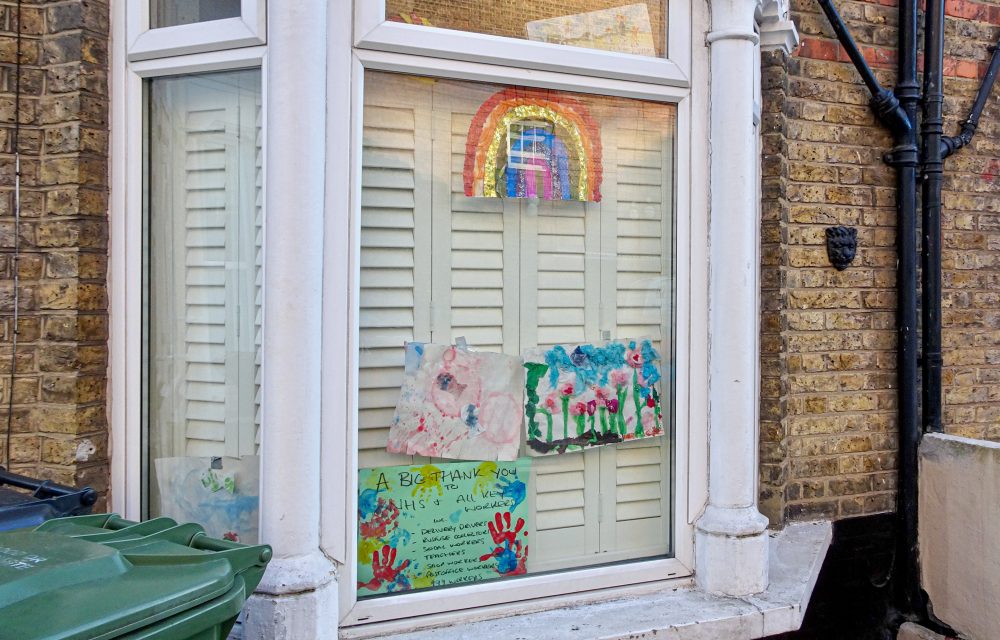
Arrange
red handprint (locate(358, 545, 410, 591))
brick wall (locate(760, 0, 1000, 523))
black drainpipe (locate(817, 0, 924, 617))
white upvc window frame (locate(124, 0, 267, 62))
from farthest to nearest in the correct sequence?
1. black drainpipe (locate(817, 0, 924, 617))
2. brick wall (locate(760, 0, 1000, 523))
3. red handprint (locate(358, 545, 410, 591))
4. white upvc window frame (locate(124, 0, 267, 62))

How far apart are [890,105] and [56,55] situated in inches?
149

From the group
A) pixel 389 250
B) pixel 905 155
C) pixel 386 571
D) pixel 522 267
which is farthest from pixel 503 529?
pixel 905 155

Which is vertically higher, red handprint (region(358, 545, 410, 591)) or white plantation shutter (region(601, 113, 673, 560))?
white plantation shutter (region(601, 113, 673, 560))

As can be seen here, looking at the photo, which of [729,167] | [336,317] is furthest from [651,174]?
[336,317]

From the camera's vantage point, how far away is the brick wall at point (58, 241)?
2.86 metres

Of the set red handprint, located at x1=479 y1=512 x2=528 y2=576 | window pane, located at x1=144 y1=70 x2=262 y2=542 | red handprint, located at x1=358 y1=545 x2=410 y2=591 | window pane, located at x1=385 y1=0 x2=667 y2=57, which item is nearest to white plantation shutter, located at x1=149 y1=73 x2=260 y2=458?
window pane, located at x1=144 y1=70 x2=262 y2=542

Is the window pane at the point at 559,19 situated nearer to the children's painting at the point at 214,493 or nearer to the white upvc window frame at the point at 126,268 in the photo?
the white upvc window frame at the point at 126,268

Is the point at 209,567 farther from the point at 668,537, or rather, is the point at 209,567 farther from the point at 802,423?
the point at 802,423

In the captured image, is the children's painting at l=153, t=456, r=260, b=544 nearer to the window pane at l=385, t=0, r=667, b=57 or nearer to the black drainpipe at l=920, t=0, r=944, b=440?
the window pane at l=385, t=0, r=667, b=57

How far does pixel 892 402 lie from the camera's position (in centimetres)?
430

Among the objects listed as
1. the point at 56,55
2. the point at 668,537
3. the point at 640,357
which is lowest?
the point at 668,537

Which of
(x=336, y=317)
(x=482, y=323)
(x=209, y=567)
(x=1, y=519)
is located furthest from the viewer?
(x=482, y=323)

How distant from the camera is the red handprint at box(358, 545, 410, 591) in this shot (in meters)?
2.95

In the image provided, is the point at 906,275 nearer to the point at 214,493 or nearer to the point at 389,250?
the point at 389,250
